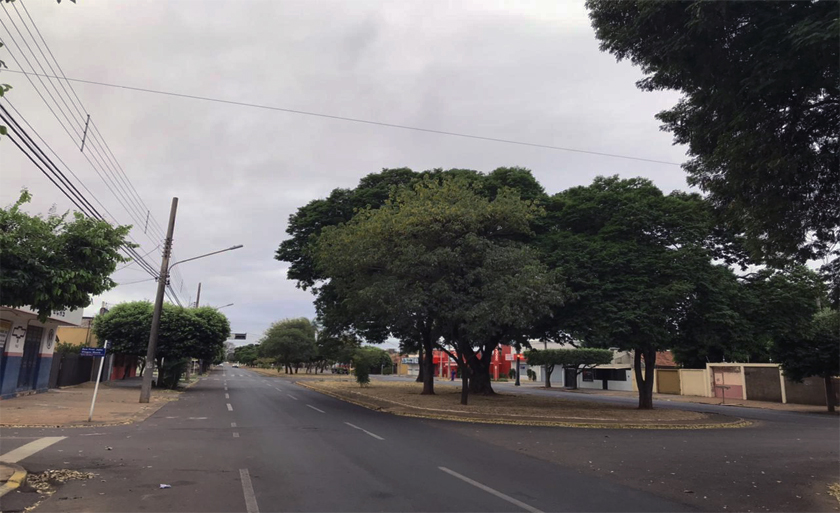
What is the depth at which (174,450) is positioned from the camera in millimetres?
11367

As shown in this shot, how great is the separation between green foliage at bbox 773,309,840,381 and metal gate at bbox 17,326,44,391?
114ft

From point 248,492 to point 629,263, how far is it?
702 inches

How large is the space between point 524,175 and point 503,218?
5828 mm

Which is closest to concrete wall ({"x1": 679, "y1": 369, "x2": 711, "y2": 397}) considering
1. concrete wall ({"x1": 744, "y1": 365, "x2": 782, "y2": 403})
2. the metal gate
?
concrete wall ({"x1": 744, "y1": 365, "x2": 782, "y2": 403})

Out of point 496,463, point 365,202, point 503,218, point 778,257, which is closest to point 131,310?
point 365,202

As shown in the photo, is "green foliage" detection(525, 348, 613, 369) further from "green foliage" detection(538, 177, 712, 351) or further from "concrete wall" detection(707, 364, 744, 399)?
"green foliage" detection(538, 177, 712, 351)

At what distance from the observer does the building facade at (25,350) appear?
2164cm

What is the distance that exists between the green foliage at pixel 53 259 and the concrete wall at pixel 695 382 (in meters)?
43.6

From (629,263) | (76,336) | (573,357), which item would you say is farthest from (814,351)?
(76,336)

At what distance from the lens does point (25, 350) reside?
24312 millimetres

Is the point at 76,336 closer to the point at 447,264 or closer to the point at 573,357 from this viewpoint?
the point at 447,264

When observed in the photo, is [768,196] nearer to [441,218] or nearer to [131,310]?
[441,218]

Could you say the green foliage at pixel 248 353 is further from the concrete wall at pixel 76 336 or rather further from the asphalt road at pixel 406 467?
the asphalt road at pixel 406 467

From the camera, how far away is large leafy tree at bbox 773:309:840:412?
26.9m
